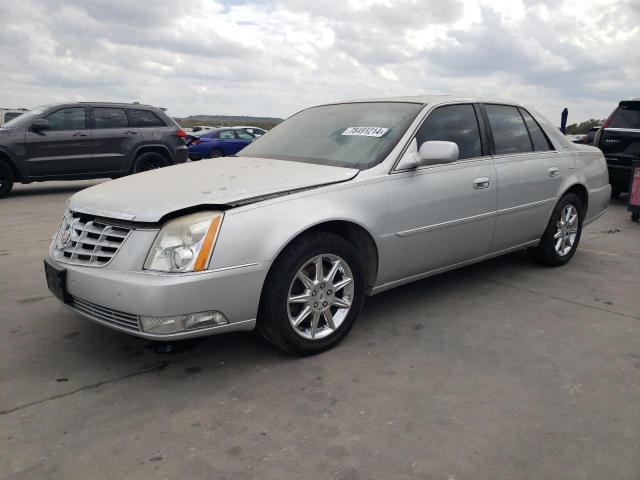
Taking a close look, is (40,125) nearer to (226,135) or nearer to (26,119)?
(26,119)

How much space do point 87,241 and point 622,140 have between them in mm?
8633

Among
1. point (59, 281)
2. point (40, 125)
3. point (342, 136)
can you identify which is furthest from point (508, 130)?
Result: point (40, 125)

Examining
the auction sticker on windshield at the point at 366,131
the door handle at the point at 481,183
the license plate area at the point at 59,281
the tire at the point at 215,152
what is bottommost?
the tire at the point at 215,152

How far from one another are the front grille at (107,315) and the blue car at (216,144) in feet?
52.6

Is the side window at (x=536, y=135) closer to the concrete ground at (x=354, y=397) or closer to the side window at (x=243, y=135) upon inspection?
the concrete ground at (x=354, y=397)

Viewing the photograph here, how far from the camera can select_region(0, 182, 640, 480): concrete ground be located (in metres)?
2.24

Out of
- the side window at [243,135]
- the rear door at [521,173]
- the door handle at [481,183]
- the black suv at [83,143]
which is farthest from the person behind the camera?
the side window at [243,135]

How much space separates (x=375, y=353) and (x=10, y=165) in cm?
886

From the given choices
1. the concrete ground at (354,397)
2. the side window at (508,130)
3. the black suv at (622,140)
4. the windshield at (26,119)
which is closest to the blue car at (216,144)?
the windshield at (26,119)

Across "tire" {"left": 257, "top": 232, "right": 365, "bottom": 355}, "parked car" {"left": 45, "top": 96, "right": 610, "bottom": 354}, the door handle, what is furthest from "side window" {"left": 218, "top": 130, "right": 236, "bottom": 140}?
"tire" {"left": 257, "top": 232, "right": 365, "bottom": 355}

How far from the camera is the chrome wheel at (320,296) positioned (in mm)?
3105

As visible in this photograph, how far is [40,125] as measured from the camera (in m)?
9.76

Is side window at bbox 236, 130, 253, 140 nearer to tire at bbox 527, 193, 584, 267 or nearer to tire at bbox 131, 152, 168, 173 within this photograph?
tire at bbox 131, 152, 168, 173

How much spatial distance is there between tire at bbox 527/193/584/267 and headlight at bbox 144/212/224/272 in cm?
332
